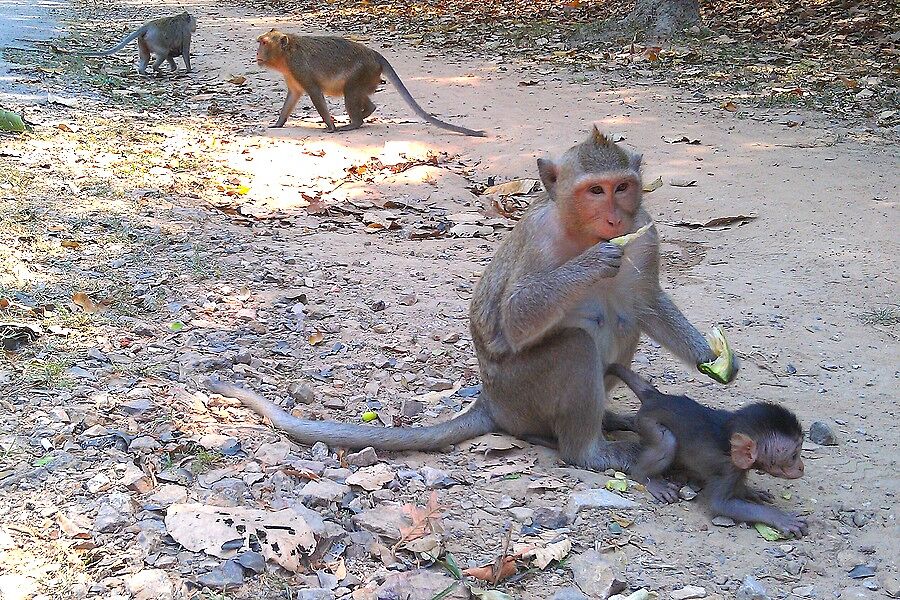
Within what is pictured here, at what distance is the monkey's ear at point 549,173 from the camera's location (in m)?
4.14

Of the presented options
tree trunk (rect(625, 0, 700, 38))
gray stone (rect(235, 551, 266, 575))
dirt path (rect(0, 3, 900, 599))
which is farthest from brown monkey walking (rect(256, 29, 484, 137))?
gray stone (rect(235, 551, 266, 575))

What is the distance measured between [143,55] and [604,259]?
445 inches

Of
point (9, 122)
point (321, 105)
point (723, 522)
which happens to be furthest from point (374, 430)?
point (321, 105)

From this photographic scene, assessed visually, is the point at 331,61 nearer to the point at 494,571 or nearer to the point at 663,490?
the point at 663,490

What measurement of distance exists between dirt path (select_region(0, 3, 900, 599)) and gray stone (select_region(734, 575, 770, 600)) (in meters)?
0.03

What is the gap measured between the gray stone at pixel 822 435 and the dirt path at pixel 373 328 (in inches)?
1.7

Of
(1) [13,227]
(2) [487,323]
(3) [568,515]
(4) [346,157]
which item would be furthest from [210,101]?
(3) [568,515]

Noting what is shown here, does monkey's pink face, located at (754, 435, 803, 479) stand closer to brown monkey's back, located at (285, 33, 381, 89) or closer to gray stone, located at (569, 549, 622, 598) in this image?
gray stone, located at (569, 549, 622, 598)

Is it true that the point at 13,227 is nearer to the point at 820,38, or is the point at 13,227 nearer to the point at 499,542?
the point at 499,542

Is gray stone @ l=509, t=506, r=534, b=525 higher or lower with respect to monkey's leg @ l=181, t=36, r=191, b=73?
lower

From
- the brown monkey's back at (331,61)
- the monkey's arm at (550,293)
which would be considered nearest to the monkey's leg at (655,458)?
the monkey's arm at (550,293)

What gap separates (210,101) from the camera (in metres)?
11.6

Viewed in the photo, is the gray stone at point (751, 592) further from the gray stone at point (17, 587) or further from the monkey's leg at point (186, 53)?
the monkey's leg at point (186, 53)

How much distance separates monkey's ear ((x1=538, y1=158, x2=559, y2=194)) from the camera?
13.6 feet
